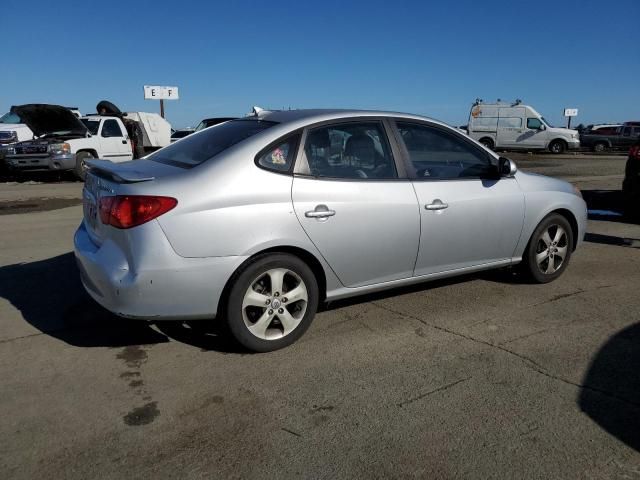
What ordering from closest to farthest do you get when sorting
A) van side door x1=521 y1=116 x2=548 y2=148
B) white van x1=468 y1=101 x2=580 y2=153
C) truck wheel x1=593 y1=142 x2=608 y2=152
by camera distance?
white van x1=468 y1=101 x2=580 y2=153 < van side door x1=521 y1=116 x2=548 y2=148 < truck wheel x1=593 y1=142 x2=608 y2=152

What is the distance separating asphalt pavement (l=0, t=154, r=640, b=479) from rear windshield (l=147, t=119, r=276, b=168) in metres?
1.24

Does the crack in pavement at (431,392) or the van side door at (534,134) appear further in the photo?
the van side door at (534,134)

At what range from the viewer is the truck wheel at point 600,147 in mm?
31991

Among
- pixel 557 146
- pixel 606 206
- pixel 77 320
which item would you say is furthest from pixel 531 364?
pixel 557 146

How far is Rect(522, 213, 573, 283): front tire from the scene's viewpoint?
4.88m

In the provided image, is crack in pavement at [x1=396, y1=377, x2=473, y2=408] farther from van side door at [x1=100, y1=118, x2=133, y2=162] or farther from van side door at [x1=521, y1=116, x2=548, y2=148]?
van side door at [x1=521, y1=116, x2=548, y2=148]

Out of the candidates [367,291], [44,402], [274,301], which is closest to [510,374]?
[367,291]

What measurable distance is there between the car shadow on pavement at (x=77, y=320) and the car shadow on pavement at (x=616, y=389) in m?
2.20

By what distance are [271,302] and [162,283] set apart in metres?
0.72

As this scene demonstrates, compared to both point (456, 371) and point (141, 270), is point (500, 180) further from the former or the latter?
point (141, 270)

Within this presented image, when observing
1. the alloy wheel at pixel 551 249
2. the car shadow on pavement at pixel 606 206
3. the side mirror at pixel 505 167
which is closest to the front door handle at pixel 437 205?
the side mirror at pixel 505 167

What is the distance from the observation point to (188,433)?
2.70 meters

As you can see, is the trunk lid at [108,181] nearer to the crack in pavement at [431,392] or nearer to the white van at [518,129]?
the crack in pavement at [431,392]

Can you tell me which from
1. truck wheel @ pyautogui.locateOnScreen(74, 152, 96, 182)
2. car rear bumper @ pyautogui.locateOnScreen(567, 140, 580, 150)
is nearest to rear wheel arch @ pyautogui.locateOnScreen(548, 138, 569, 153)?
car rear bumper @ pyautogui.locateOnScreen(567, 140, 580, 150)
